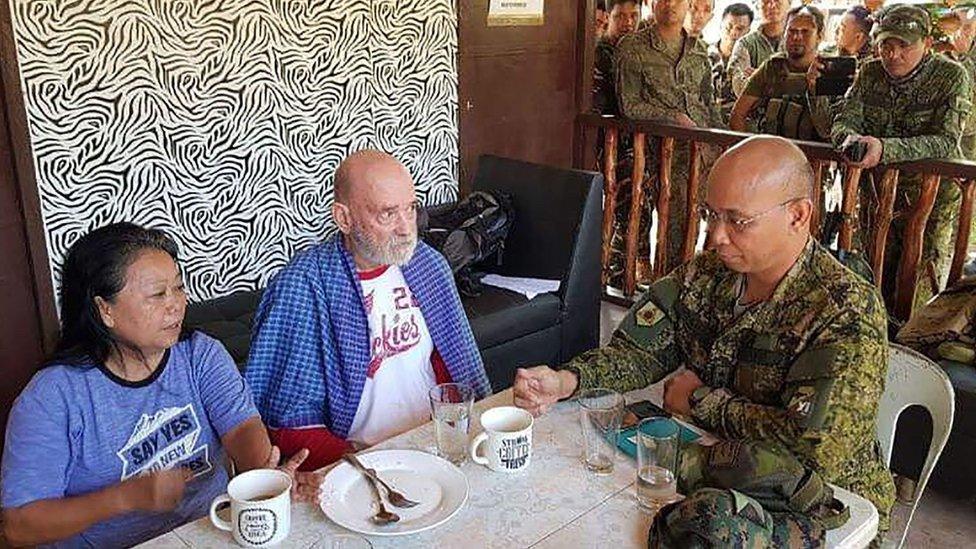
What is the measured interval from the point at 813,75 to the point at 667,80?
0.71 m

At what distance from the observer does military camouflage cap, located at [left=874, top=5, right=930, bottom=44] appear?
11.5ft

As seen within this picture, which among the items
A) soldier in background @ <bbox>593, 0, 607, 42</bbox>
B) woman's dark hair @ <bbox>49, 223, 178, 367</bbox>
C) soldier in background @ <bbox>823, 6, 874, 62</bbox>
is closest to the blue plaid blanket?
woman's dark hair @ <bbox>49, 223, 178, 367</bbox>

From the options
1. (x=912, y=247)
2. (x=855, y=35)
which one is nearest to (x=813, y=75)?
(x=855, y=35)

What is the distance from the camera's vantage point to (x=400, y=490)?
1.47 meters

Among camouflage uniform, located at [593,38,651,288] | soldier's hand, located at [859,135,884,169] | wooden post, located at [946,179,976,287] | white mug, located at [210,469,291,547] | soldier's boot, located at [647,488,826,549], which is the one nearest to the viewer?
soldier's boot, located at [647,488,826,549]

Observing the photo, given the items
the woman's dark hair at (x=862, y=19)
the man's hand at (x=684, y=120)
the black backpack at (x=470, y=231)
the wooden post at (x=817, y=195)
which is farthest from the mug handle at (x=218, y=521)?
the woman's dark hair at (x=862, y=19)

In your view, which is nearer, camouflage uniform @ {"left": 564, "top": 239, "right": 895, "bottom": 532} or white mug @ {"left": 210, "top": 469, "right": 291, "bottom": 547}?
white mug @ {"left": 210, "top": 469, "right": 291, "bottom": 547}

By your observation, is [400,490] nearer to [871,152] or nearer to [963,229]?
[871,152]

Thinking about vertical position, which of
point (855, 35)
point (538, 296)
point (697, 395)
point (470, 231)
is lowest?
point (538, 296)

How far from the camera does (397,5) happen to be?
12.1 feet

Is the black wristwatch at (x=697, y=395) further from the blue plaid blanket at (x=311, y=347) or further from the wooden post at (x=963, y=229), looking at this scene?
the wooden post at (x=963, y=229)

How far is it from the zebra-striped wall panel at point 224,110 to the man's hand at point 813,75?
178 centimetres

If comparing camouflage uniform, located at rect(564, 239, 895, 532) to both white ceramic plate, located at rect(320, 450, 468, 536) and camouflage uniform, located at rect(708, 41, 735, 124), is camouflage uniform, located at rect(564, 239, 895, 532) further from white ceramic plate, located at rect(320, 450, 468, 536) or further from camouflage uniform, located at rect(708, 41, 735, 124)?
camouflage uniform, located at rect(708, 41, 735, 124)

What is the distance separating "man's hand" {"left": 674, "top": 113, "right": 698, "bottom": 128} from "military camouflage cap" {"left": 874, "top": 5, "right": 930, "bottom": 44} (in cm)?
99
